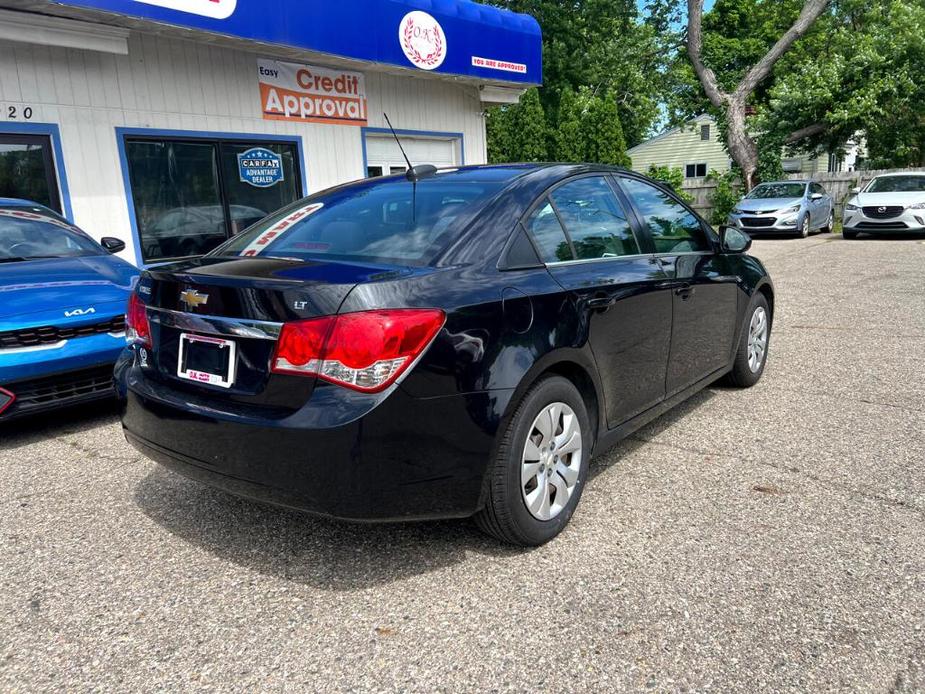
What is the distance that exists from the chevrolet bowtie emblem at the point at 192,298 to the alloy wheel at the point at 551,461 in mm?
1320

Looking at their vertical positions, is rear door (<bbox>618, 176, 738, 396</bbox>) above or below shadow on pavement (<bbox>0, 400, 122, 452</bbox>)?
above

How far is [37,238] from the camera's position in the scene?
17.8 feet

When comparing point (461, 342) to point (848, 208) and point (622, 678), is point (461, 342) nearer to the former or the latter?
point (622, 678)

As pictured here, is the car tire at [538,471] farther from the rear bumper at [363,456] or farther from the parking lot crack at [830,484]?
the parking lot crack at [830,484]

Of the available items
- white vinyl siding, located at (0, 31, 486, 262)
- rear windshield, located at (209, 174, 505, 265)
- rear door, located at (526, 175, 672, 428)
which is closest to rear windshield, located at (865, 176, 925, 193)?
white vinyl siding, located at (0, 31, 486, 262)

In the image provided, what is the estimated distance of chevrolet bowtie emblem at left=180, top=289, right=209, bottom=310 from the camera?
2595 mm

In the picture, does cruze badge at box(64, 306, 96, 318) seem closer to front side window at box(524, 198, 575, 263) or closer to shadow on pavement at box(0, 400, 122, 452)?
shadow on pavement at box(0, 400, 122, 452)

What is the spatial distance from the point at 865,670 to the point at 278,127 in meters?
9.77

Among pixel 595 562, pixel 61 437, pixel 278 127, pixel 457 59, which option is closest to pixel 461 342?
pixel 595 562

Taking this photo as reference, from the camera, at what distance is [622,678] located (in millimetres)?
2104

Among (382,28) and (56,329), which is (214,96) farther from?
(56,329)

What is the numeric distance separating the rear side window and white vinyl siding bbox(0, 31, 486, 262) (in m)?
6.88

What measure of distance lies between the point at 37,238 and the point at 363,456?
447cm

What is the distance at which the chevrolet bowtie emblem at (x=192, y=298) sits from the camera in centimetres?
260
